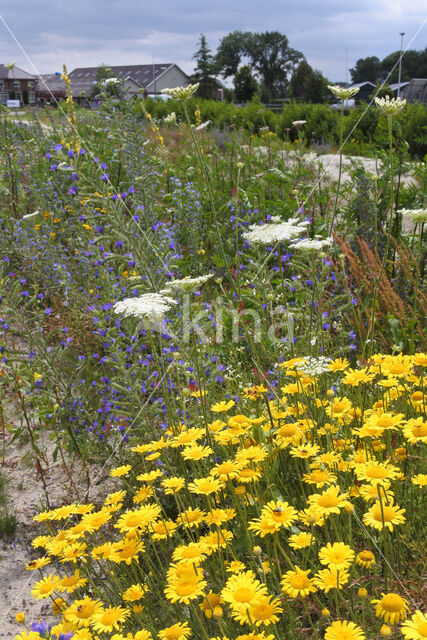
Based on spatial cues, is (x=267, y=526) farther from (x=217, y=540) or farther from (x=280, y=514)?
(x=217, y=540)

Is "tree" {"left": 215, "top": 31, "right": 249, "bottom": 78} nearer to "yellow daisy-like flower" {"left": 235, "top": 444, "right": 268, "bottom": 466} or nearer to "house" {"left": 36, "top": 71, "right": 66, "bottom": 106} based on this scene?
"house" {"left": 36, "top": 71, "right": 66, "bottom": 106}

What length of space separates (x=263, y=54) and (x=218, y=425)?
3102 inches

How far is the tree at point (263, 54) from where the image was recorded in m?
67.8

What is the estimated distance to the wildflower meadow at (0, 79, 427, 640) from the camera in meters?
1.51

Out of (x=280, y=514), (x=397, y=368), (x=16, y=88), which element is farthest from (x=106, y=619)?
(x=16, y=88)

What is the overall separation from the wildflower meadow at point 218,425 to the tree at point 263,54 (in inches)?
2639

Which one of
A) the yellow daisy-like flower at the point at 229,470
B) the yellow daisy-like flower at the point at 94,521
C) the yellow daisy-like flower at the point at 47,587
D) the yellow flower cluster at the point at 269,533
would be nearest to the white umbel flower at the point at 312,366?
the yellow flower cluster at the point at 269,533

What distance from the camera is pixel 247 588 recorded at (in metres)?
1.24

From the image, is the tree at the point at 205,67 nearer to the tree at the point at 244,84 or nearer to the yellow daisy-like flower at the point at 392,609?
the tree at the point at 244,84

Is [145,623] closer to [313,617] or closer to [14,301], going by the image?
[313,617]

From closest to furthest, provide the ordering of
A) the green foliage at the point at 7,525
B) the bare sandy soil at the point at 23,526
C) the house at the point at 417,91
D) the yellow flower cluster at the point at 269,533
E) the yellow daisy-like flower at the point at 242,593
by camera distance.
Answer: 1. the yellow daisy-like flower at the point at 242,593
2. the yellow flower cluster at the point at 269,533
3. the bare sandy soil at the point at 23,526
4. the green foliage at the point at 7,525
5. the house at the point at 417,91

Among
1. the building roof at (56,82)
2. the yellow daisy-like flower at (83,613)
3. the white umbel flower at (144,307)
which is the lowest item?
the yellow daisy-like flower at (83,613)

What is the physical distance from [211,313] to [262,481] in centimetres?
220

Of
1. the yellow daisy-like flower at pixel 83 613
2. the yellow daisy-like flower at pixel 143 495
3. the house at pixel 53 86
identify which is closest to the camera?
the yellow daisy-like flower at pixel 83 613
